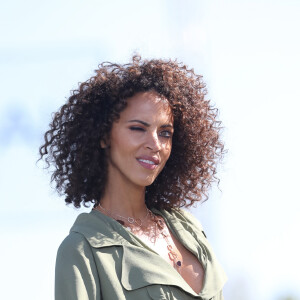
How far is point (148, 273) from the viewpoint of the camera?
15.8 feet

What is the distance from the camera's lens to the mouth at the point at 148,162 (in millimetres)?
4988

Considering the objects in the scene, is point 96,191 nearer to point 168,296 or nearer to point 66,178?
point 66,178

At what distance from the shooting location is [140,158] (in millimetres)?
4980

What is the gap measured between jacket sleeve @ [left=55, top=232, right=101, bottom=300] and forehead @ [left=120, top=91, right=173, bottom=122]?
0.67m

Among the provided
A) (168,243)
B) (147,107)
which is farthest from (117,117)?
(168,243)

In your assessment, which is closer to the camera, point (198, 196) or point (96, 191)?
point (96, 191)

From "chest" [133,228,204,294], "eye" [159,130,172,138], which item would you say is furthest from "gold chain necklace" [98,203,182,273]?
"eye" [159,130,172,138]

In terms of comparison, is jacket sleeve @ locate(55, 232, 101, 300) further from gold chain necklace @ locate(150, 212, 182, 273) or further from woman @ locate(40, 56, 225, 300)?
gold chain necklace @ locate(150, 212, 182, 273)

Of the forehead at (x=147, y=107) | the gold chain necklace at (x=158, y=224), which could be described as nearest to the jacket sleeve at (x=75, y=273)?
the gold chain necklace at (x=158, y=224)

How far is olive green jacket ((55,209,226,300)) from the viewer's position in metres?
4.71

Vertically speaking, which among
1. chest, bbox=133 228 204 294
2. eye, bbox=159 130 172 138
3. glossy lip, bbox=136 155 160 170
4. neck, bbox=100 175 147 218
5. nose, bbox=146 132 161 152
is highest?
eye, bbox=159 130 172 138

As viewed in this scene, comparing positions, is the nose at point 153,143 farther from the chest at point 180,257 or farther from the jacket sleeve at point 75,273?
the jacket sleeve at point 75,273

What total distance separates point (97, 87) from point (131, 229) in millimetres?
697

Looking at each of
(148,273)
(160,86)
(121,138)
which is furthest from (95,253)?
(160,86)
